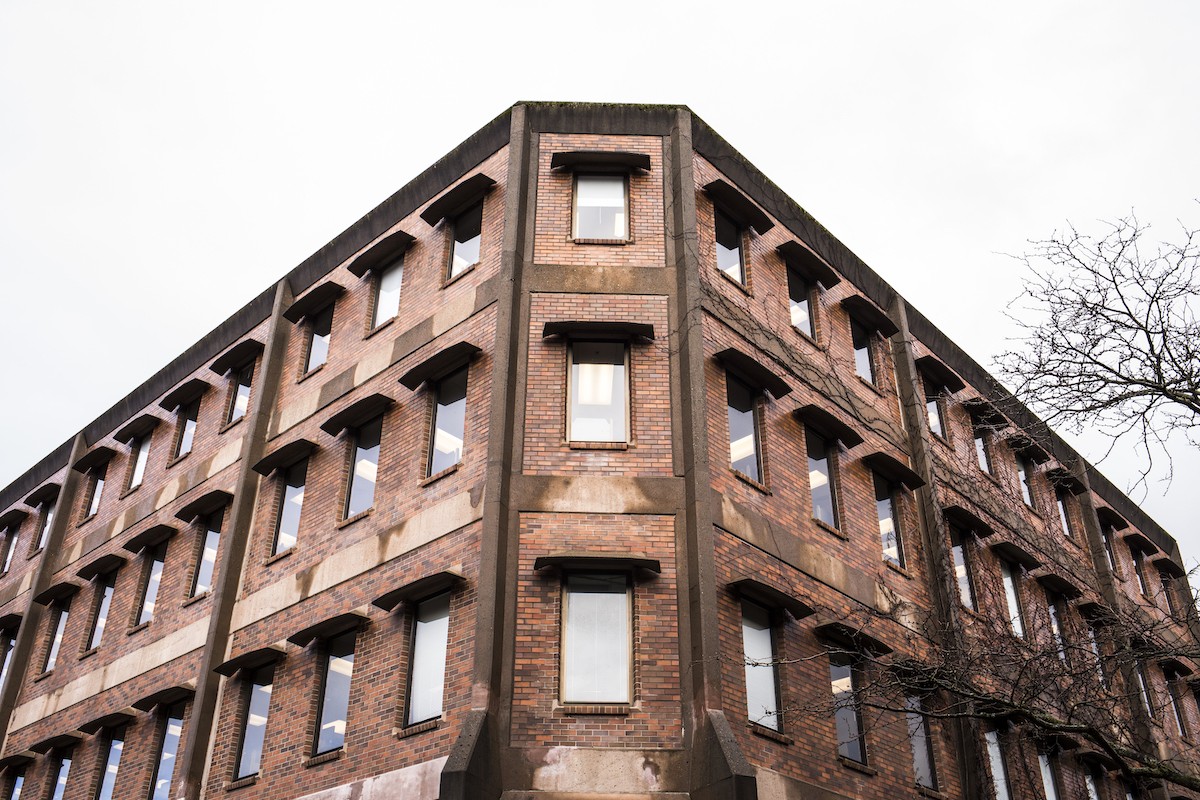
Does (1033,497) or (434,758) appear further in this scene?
(1033,497)

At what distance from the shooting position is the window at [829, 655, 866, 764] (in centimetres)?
1527

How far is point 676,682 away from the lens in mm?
13102

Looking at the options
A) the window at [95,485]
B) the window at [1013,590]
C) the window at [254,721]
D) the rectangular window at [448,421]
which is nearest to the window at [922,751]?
the window at [1013,590]

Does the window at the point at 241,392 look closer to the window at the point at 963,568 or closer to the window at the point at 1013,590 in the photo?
the window at the point at 963,568

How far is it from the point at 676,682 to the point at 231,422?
41.2 ft

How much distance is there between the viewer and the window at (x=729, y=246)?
717 inches

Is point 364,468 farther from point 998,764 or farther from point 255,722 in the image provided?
point 998,764

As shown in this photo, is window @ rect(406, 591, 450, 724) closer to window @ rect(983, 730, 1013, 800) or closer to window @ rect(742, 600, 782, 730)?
window @ rect(742, 600, 782, 730)

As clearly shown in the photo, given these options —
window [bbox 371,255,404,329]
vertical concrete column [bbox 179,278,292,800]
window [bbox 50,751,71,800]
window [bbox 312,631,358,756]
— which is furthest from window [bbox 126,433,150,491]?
window [bbox 312,631,358,756]

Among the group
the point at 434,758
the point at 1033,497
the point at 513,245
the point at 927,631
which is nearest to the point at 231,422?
the point at 513,245

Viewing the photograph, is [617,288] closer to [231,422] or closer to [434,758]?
[434,758]

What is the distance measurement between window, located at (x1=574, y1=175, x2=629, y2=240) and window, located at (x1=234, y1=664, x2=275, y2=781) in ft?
29.1

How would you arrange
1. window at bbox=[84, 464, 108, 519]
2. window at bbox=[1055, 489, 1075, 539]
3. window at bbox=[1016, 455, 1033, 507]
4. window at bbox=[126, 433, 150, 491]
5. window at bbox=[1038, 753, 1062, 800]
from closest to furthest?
window at bbox=[1038, 753, 1062, 800] → window at bbox=[126, 433, 150, 491] → window at bbox=[1016, 455, 1033, 507] → window at bbox=[1055, 489, 1075, 539] → window at bbox=[84, 464, 108, 519]

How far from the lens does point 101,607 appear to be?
75.0 feet
